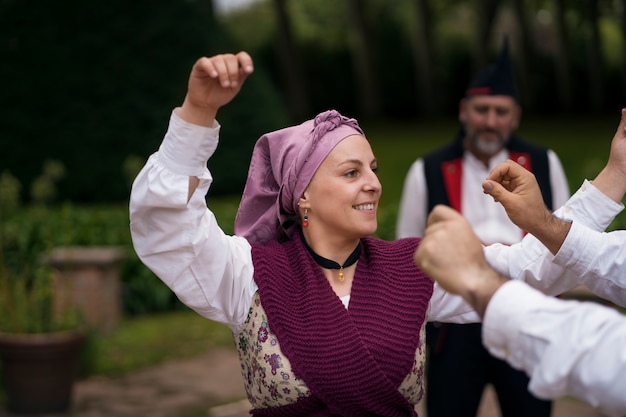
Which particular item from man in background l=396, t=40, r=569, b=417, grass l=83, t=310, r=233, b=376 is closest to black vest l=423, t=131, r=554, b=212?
man in background l=396, t=40, r=569, b=417

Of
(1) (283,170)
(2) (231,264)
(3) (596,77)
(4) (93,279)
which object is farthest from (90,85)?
(3) (596,77)

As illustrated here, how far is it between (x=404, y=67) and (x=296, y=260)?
21.8 meters

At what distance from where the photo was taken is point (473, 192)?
4738 millimetres

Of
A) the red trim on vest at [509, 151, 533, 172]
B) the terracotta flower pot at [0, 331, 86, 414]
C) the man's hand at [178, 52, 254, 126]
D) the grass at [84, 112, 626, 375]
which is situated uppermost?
the man's hand at [178, 52, 254, 126]

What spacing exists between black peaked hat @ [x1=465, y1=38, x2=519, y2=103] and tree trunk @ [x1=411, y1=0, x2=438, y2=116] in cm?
1618

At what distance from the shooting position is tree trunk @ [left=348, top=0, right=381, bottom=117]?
2116 cm

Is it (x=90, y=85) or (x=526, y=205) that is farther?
(x=90, y=85)

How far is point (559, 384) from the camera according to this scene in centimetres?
194

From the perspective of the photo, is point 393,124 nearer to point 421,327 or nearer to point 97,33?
Answer: point 97,33

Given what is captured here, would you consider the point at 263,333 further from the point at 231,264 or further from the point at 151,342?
the point at 151,342

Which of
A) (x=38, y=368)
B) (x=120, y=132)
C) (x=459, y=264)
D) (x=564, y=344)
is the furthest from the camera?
(x=120, y=132)

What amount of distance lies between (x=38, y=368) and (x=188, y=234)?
3706 millimetres

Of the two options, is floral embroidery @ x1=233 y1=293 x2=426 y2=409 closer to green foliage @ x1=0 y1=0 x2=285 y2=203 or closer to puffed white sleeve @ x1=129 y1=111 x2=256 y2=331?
puffed white sleeve @ x1=129 y1=111 x2=256 y2=331

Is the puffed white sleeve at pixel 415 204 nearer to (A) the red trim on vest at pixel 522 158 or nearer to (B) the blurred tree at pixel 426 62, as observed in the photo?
(A) the red trim on vest at pixel 522 158
